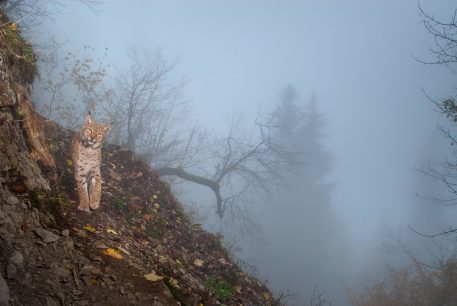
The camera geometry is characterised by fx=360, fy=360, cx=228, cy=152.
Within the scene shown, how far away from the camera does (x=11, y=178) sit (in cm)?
529

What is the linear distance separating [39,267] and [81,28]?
250ft

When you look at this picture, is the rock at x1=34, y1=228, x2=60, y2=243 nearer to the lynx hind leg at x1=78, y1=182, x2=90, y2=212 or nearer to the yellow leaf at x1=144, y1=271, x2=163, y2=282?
the yellow leaf at x1=144, y1=271, x2=163, y2=282

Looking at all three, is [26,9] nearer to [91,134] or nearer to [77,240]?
[91,134]

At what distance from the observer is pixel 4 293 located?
11.9 feet

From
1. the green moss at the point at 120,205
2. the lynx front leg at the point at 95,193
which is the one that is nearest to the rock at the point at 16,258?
the lynx front leg at the point at 95,193

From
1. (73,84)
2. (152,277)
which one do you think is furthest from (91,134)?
(73,84)

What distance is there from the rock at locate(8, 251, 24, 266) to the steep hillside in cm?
1

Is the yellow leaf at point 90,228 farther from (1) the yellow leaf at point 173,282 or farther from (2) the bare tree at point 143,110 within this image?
(2) the bare tree at point 143,110

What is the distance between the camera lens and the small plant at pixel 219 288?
7.41 metres

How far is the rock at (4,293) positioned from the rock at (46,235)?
1.10 meters

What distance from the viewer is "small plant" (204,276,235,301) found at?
741 cm

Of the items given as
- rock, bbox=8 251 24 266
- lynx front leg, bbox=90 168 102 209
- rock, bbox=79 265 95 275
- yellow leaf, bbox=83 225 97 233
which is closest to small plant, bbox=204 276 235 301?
yellow leaf, bbox=83 225 97 233

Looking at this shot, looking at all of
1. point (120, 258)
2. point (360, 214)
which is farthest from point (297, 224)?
point (360, 214)

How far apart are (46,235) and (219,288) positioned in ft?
13.2
